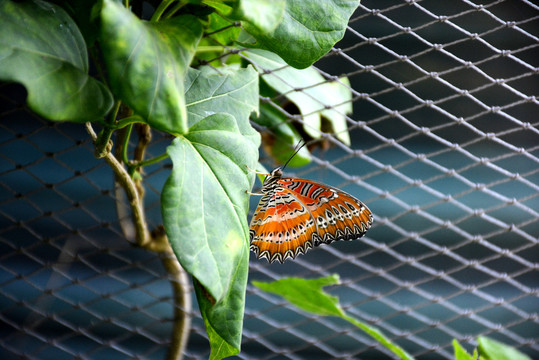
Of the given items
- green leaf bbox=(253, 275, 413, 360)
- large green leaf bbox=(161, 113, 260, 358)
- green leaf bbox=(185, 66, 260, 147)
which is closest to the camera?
large green leaf bbox=(161, 113, 260, 358)

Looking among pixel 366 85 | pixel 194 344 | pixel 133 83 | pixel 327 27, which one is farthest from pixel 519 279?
pixel 133 83

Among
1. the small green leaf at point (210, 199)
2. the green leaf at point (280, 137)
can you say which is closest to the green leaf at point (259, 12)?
the small green leaf at point (210, 199)

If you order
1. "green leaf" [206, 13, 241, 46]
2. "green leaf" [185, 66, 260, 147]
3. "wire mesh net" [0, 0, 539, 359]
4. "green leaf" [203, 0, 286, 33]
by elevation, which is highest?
"green leaf" [203, 0, 286, 33]

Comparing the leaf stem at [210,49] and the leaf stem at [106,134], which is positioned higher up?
the leaf stem at [210,49]

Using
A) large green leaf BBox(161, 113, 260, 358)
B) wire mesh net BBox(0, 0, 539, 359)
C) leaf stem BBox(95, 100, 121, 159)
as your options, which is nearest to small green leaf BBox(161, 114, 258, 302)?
large green leaf BBox(161, 113, 260, 358)

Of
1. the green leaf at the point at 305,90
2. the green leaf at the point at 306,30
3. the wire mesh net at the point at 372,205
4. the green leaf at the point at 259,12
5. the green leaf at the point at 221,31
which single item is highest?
the green leaf at the point at 259,12

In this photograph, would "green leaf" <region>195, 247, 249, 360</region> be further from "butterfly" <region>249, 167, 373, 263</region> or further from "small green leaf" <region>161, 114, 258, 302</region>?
"butterfly" <region>249, 167, 373, 263</region>

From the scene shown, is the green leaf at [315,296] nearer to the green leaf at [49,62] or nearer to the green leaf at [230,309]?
the green leaf at [230,309]
